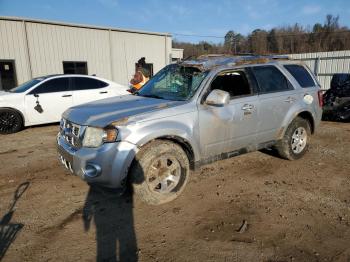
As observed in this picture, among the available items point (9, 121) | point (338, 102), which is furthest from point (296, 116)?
point (9, 121)

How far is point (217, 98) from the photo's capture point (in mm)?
3900

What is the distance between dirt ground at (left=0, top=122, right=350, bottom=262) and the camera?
2924 mm

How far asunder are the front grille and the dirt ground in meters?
0.74

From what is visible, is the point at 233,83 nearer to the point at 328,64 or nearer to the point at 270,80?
the point at 270,80

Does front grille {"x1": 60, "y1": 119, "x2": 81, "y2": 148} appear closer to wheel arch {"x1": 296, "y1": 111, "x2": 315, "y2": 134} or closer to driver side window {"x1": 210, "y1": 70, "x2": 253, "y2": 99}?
driver side window {"x1": 210, "y1": 70, "x2": 253, "y2": 99}

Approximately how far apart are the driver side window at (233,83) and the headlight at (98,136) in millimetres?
1693

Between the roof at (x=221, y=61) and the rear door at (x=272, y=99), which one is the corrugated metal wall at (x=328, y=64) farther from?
the roof at (x=221, y=61)

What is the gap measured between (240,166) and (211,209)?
69.6 inches

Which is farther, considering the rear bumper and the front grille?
the front grille

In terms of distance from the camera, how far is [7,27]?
43.5ft

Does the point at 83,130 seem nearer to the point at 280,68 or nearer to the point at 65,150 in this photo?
the point at 65,150

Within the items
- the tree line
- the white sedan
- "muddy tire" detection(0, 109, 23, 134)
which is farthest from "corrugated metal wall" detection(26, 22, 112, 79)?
the tree line

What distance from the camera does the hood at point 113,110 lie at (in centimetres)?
359

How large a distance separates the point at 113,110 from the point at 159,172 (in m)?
1.00
